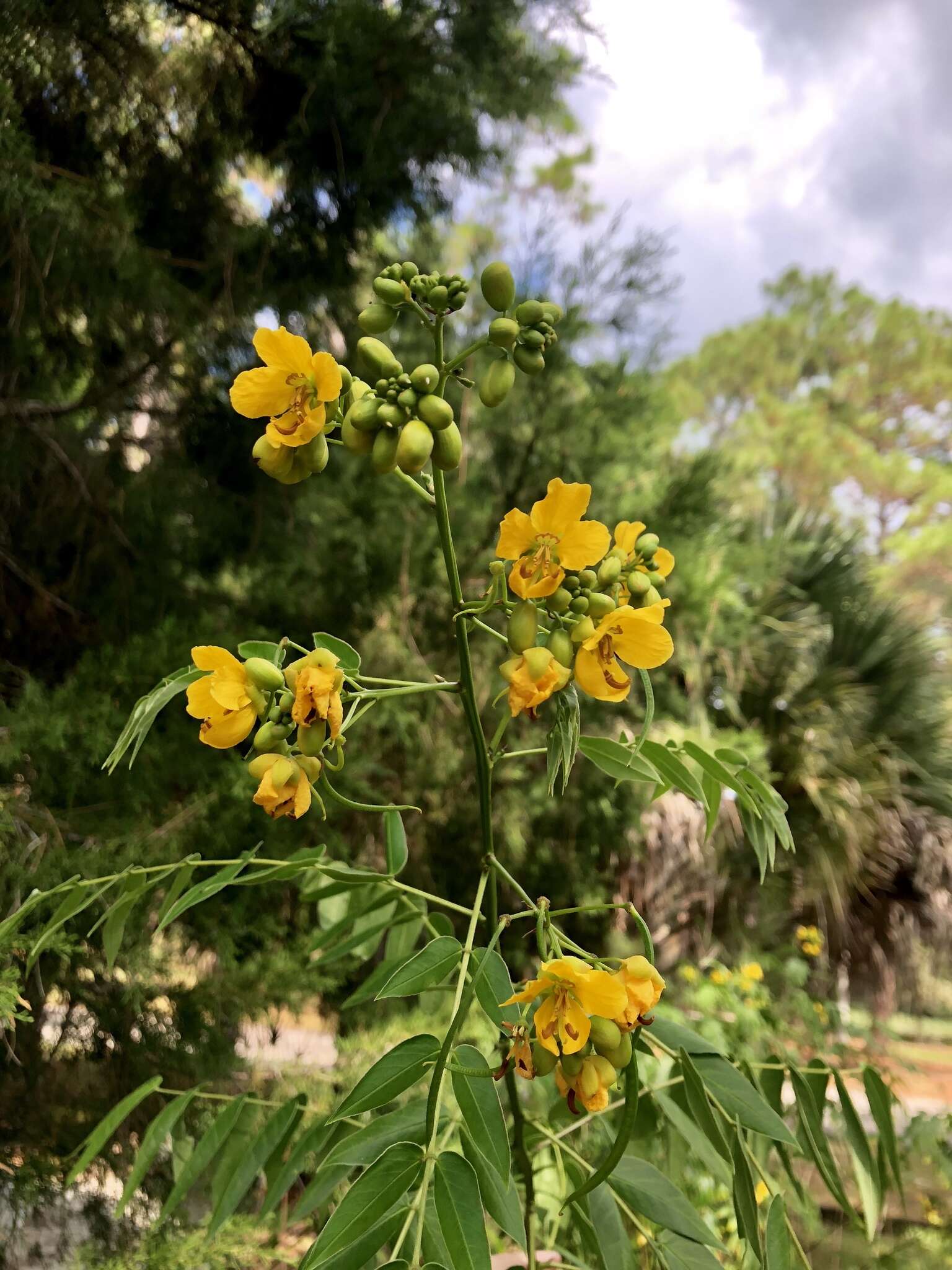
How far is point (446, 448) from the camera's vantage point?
0.40 m

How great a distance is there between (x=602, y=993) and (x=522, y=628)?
0.19 meters

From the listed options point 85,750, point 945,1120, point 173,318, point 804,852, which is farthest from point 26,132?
point 804,852

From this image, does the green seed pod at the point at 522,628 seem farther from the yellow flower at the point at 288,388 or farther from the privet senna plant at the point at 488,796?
the yellow flower at the point at 288,388

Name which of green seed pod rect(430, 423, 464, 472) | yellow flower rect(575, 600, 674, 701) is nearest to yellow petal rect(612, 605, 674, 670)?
yellow flower rect(575, 600, 674, 701)

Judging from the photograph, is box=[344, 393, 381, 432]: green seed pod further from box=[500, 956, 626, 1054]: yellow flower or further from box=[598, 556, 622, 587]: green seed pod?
box=[500, 956, 626, 1054]: yellow flower

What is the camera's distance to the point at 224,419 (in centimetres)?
129

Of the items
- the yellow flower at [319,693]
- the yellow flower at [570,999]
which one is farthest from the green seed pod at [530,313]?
the yellow flower at [570,999]

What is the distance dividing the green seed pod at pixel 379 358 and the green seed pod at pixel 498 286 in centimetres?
7

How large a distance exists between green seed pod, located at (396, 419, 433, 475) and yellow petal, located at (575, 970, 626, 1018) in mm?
273

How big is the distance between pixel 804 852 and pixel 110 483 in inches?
101

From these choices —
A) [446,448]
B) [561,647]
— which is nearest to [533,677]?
[561,647]

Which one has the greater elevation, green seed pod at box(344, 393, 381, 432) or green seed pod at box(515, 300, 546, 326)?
green seed pod at box(515, 300, 546, 326)

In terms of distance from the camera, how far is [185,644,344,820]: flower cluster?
38 cm

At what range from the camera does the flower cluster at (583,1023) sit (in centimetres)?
38
